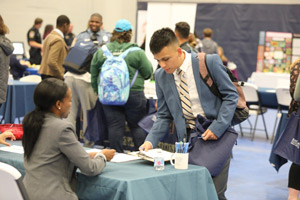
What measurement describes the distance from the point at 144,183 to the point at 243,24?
12274 millimetres

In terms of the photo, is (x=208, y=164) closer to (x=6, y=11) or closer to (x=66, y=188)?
(x=66, y=188)

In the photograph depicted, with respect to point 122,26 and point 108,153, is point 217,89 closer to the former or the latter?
point 108,153

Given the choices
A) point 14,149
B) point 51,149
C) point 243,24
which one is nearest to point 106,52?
point 14,149

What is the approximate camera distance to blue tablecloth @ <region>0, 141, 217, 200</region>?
102 inches

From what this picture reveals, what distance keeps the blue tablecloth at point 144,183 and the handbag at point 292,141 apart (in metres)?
1.32

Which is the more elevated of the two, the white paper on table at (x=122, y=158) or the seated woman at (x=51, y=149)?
the seated woman at (x=51, y=149)

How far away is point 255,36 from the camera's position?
558 inches

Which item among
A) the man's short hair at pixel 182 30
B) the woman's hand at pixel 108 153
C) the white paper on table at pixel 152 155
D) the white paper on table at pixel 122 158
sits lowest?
the white paper on table at pixel 122 158

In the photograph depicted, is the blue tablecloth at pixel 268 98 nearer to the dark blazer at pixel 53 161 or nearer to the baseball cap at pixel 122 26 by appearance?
the baseball cap at pixel 122 26

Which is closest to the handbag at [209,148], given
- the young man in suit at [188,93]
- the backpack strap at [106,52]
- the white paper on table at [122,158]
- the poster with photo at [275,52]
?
the young man in suit at [188,93]

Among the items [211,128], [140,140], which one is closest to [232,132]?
[211,128]

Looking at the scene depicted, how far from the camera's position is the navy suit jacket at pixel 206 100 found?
3.06 metres

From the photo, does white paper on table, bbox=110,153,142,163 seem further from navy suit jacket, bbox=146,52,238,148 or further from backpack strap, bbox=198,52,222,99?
backpack strap, bbox=198,52,222,99

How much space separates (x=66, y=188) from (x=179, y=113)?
93 cm
